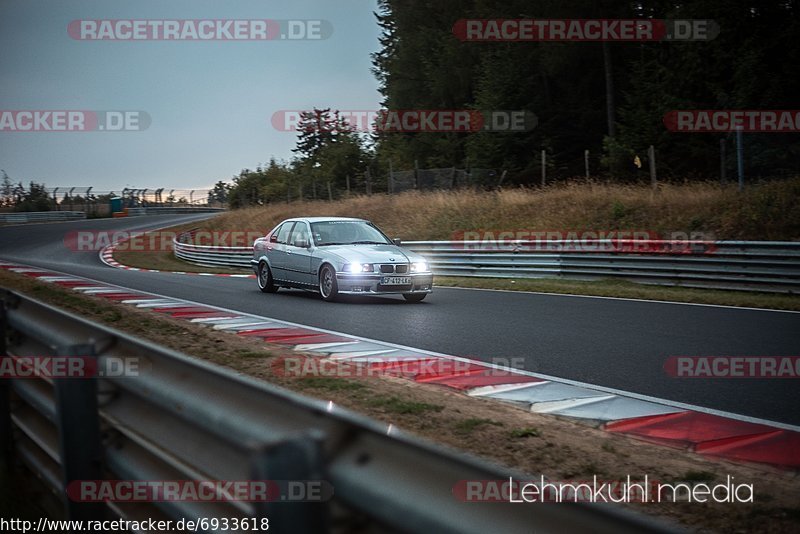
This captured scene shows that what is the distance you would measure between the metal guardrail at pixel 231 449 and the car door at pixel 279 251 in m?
10.9

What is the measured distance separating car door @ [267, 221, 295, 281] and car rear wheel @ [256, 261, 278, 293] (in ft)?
0.58

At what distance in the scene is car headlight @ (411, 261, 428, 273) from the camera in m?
13.5

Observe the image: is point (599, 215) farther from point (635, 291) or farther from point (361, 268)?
point (361, 268)

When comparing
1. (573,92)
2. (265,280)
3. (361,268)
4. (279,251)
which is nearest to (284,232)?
(279,251)

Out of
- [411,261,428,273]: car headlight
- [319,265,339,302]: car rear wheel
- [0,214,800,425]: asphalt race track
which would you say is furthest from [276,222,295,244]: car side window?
[411,261,428,273]: car headlight

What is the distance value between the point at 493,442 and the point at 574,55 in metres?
38.7

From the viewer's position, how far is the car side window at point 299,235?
48.1 feet

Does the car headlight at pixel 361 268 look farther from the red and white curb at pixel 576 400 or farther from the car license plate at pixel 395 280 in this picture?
the red and white curb at pixel 576 400

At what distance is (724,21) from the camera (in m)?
33.8

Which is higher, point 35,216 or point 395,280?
point 35,216

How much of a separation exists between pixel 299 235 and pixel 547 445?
34.2 ft

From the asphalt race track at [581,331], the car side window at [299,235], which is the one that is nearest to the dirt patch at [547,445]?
the asphalt race track at [581,331]

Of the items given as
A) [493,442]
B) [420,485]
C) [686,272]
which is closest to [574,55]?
[686,272]

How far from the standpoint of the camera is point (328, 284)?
45.0ft
